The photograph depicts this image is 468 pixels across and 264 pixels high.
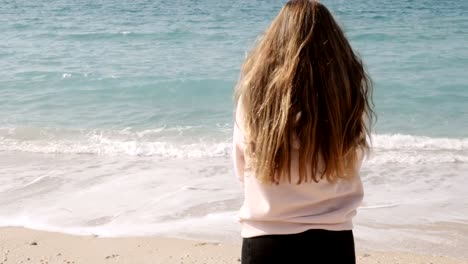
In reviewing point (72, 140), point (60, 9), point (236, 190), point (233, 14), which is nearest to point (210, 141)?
point (72, 140)

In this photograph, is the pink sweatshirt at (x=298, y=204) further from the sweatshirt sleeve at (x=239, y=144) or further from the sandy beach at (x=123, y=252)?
Result: the sandy beach at (x=123, y=252)

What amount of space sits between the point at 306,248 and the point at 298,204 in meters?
0.14

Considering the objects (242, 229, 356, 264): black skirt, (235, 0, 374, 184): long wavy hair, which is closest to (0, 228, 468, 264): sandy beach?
(242, 229, 356, 264): black skirt

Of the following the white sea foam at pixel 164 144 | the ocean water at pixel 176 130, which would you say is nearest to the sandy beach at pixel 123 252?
the ocean water at pixel 176 130

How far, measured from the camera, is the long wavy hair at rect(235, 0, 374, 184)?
198 centimetres

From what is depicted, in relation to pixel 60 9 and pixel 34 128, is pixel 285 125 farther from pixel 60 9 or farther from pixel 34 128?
pixel 60 9

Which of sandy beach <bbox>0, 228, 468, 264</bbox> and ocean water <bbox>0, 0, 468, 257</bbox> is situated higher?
sandy beach <bbox>0, 228, 468, 264</bbox>

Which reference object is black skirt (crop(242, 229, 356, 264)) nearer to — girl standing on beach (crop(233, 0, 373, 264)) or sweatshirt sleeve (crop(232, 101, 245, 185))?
girl standing on beach (crop(233, 0, 373, 264))

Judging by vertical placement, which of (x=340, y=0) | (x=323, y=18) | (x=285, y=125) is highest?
(x=323, y=18)

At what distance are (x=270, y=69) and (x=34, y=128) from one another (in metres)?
8.71

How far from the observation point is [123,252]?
4.92 meters

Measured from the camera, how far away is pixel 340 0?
3031 cm

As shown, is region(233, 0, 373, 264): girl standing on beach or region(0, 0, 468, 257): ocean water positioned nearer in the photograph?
region(233, 0, 373, 264): girl standing on beach

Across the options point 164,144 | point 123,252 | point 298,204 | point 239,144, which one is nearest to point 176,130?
point 164,144
